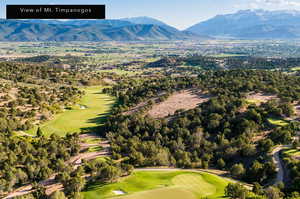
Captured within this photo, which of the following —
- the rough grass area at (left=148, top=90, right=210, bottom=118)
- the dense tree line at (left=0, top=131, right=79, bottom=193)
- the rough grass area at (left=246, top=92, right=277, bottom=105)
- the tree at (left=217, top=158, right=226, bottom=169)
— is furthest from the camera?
the rough grass area at (left=148, top=90, right=210, bottom=118)

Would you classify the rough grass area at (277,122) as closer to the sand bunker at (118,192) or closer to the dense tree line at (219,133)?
the dense tree line at (219,133)

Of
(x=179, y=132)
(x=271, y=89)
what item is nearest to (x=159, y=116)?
(x=179, y=132)

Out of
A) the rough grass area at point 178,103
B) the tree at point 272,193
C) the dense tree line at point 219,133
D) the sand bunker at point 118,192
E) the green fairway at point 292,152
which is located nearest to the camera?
the tree at point 272,193

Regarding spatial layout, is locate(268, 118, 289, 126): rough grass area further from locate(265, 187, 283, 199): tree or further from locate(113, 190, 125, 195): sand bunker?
locate(113, 190, 125, 195): sand bunker

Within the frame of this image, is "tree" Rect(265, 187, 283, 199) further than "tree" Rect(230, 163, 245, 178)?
No

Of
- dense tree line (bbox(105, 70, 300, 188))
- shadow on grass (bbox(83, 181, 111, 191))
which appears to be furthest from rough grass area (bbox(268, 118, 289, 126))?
shadow on grass (bbox(83, 181, 111, 191))

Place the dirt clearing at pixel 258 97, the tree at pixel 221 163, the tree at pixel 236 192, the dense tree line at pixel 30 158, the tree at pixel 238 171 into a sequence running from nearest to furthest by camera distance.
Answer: the tree at pixel 236 192, the tree at pixel 238 171, the dense tree line at pixel 30 158, the tree at pixel 221 163, the dirt clearing at pixel 258 97

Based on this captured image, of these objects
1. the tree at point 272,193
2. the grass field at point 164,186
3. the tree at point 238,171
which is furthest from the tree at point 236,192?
the tree at point 238,171
